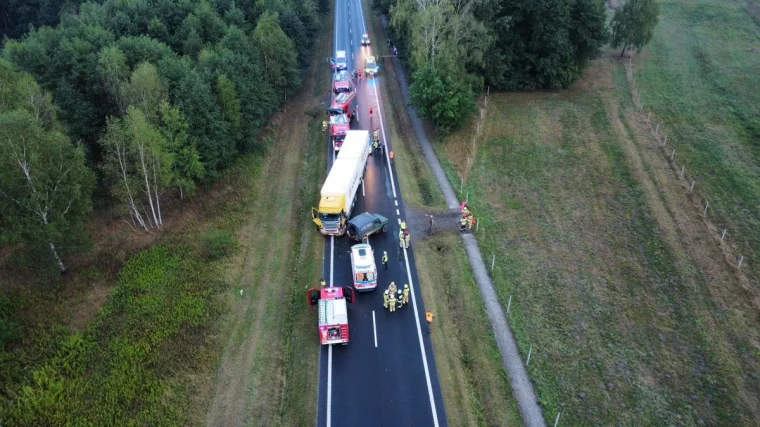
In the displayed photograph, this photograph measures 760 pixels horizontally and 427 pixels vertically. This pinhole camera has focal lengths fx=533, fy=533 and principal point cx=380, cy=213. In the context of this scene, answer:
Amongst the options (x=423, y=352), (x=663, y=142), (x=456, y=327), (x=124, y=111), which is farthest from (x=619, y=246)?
(x=124, y=111)

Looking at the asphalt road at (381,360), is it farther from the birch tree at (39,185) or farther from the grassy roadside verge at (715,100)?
the grassy roadside verge at (715,100)

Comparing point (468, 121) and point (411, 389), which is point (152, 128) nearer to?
point (411, 389)

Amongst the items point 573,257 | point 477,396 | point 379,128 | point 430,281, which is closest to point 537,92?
point 379,128

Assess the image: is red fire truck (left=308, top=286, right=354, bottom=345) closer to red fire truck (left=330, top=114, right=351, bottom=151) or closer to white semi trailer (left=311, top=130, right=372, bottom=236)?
white semi trailer (left=311, top=130, right=372, bottom=236)

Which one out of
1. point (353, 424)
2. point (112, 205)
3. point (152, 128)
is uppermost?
point (152, 128)

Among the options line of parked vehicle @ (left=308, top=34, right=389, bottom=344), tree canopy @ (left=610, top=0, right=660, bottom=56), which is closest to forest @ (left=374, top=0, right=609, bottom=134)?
tree canopy @ (left=610, top=0, right=660, bottom=56)

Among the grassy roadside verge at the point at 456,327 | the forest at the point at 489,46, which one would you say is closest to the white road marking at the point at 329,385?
the grassy roadside verge at the point at 456,327
